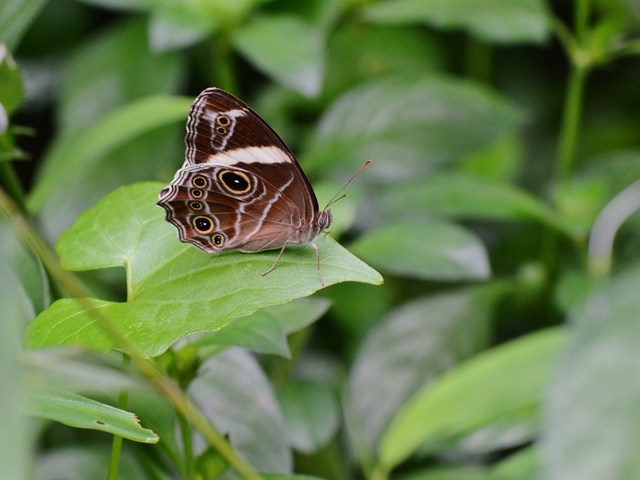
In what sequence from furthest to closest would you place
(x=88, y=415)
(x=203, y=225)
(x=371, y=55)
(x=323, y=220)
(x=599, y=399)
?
(x=371, y=55)
(x=323, y=220)
(x=203, y=225)
(x=88, y=415)
(x=599, y=399)

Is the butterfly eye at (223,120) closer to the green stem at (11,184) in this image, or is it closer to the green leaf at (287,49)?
the green stem at (11,184)

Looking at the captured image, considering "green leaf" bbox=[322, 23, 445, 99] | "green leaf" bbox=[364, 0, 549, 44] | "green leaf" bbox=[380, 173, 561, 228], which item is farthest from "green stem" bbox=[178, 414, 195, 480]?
"green leaf" bbox=[322, 23, 445, 99]

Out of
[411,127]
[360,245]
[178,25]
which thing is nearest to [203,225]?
[360,245]

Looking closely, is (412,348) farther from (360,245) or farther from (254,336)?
(254,336)

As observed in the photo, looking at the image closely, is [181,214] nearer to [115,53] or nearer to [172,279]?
[172,279]

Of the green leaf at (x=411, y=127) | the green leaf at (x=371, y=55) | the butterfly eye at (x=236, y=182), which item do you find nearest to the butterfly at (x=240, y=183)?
the butterfly eye at (x=236, y=182)

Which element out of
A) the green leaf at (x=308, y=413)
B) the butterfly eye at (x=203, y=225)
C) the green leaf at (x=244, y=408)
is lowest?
the green leaf at (x=308, y=413)

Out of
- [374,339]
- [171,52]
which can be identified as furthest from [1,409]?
[171,52]
